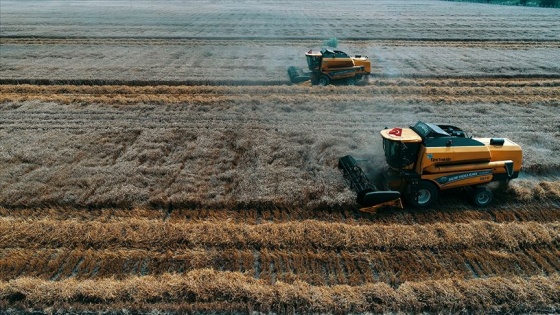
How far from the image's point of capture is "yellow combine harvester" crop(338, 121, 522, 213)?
9469 millimetres

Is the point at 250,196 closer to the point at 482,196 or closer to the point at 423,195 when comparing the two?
the point at 423,195

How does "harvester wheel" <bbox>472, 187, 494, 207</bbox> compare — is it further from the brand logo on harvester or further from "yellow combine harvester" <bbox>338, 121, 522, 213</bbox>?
the brand logo on harvester

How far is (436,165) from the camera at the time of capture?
952cm

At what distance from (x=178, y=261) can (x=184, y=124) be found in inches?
299

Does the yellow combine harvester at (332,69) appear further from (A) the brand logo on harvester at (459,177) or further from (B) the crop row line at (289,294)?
(B) the crop row line at (289,294)

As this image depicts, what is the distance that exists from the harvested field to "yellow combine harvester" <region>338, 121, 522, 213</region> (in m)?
0.48

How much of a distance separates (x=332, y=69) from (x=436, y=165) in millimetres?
10580

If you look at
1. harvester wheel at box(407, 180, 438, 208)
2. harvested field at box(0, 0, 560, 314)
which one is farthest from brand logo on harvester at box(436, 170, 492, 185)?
harvested field at box(0, 0, 560, 314)

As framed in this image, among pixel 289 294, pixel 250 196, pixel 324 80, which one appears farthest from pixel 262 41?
pixel 289 294

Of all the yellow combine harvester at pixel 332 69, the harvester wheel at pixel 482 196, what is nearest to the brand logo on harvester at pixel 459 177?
the harvester wheel at pixel 482 196

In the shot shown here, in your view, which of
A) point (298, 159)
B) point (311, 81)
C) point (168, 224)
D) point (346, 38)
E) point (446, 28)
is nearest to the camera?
point (168, 224)

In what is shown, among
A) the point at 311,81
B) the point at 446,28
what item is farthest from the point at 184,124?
the point at 446,28

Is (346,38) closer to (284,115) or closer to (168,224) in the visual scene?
(284,115)

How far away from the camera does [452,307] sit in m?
6.99
